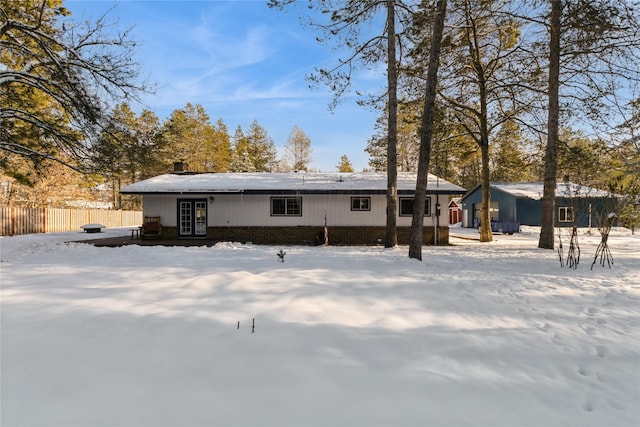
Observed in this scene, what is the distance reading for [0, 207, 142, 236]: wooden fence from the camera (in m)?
17.3

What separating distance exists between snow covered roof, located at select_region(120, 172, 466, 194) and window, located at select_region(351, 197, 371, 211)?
2.07 ft

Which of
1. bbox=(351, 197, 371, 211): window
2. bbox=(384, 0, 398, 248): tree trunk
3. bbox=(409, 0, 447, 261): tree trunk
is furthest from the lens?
bbox=(351, 197, 371, 211): window

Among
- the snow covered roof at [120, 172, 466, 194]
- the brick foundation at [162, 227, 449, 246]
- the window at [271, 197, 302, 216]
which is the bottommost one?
the brick foundation at [162, 227, 449, 246]

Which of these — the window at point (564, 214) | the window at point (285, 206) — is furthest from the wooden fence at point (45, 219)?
the window at point (564, 214)

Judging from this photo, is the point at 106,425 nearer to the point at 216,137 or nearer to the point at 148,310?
the point at 148,310

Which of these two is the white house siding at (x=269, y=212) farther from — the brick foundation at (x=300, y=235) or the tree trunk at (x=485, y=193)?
the tree trunk at (x=485, y=193)

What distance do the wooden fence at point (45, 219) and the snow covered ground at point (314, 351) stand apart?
15.5m

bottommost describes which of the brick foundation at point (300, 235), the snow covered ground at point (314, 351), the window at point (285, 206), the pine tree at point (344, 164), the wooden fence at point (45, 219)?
the snow covered ground at point (314, 351)

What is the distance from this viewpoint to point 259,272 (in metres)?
6.75

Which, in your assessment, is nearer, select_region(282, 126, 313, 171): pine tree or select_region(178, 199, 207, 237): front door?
select_region(178, 199, 207, 237): front door

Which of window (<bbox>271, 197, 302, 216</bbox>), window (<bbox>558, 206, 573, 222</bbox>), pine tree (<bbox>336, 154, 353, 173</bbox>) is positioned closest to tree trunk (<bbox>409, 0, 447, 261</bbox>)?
window (<bbox>271, 197, 302, 216</bbox>)

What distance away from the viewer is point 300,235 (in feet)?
50.1

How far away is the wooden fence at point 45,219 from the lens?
17344 mm

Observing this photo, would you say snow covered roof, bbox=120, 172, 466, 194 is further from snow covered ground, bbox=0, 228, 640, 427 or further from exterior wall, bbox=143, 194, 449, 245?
snow covered ground, bbox=0, 228, 640, 427
